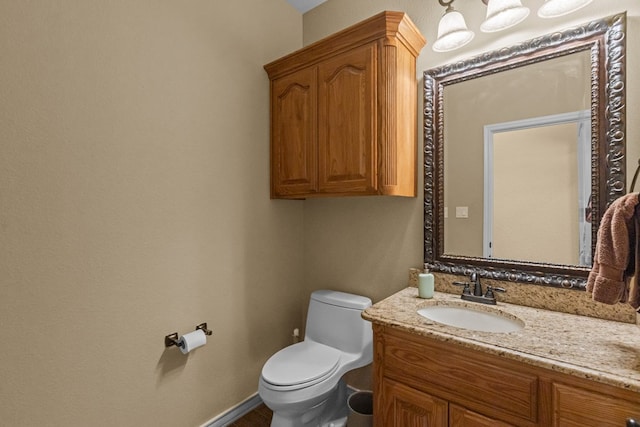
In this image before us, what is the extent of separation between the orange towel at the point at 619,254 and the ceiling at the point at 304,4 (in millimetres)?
2086

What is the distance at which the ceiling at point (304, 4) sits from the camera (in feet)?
6.96

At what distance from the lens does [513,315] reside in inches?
50.3

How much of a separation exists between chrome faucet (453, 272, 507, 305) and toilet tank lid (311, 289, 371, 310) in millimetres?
545

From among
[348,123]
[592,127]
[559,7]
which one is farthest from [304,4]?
[592,127]

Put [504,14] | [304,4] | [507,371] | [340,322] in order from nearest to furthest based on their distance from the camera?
[507,371], [504,14], [340,322], [304,4]

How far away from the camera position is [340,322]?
180 cm

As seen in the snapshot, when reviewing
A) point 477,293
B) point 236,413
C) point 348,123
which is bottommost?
point 236,413

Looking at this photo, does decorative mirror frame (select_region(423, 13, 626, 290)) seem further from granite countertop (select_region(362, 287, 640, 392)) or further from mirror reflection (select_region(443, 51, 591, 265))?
granite countertop (select_region(362, 287, 640, 392))

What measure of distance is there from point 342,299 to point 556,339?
1.05m

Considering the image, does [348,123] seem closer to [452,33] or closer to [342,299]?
[452,33]

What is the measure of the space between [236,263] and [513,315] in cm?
145

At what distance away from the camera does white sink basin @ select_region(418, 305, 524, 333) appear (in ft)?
4.31

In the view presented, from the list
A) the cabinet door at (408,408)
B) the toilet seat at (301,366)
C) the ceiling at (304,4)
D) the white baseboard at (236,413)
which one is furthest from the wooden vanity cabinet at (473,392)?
the ceiling at (304,4)

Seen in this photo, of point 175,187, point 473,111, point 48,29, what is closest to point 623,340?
point 473,111
